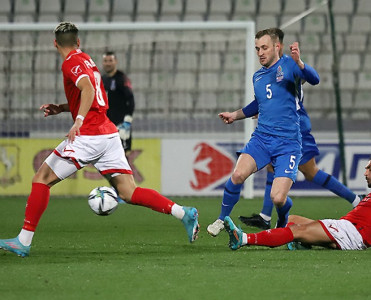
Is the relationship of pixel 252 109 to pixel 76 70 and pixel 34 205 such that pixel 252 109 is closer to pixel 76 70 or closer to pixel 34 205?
pixel 76 70

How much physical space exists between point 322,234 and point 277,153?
102 cm

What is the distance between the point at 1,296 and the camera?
4.41 m

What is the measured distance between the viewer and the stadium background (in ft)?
44.4

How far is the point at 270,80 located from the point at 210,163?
6460 mm

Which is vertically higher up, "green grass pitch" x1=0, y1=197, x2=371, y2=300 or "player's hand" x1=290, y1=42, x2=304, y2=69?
"player's hand" x1=290, y1=42, x2=304, y2=69

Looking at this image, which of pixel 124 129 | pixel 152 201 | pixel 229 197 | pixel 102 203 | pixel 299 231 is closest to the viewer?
pixel 299 231

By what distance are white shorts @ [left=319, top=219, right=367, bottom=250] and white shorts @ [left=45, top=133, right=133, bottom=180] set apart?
1520mm

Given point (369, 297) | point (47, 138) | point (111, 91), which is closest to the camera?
point (369, 297)

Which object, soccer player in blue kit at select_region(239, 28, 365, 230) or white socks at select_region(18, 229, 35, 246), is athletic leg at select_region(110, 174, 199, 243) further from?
soccer player in blue kit at select_region(239, 28, 365, 230)

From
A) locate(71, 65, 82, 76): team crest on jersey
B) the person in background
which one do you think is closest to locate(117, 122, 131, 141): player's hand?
the person in background

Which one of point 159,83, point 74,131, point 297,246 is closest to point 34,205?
point 74,131

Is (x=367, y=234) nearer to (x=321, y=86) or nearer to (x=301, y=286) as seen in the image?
(x=301, y=286)

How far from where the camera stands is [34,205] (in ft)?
20.4

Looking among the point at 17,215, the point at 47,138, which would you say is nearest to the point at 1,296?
the point at 17,215
